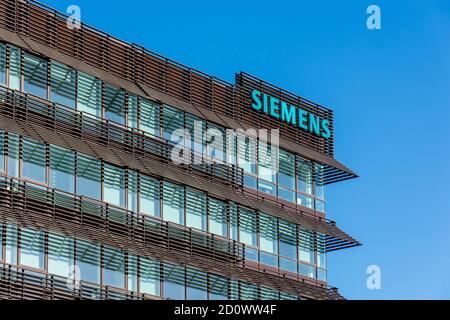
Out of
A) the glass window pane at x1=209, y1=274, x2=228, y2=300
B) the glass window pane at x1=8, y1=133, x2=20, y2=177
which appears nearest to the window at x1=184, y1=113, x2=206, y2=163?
the glass window pane at x1=209, y1=274, x2=228, y2=300

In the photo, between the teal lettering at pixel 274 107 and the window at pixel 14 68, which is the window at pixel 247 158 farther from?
the window at pixel 14 68

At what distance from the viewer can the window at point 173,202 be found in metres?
64.6

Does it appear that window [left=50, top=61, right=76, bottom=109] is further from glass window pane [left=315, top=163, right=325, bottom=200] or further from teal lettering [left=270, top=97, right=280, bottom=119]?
glass window pane [left=315, top=163, right=325, bottom=200]

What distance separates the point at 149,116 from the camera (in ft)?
216

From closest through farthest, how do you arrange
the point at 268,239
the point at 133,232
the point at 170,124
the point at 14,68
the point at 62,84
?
the point at 14,68, the point at 62,84, the point at 133,232, the point at 170,124, the point at 268,239

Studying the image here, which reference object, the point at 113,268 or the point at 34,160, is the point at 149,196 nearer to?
the point at 113,268

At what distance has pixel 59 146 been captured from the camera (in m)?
58.8

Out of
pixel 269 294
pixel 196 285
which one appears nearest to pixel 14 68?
pixel 196 285

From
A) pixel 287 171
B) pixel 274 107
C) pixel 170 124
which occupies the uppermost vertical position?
pixel 274 107

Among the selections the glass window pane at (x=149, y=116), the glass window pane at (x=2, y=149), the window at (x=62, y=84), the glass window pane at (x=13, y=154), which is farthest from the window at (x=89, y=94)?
the glass window pane at (x=2, y=149)

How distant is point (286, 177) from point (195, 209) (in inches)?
340

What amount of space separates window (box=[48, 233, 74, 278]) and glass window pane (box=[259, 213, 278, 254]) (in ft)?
48.4
